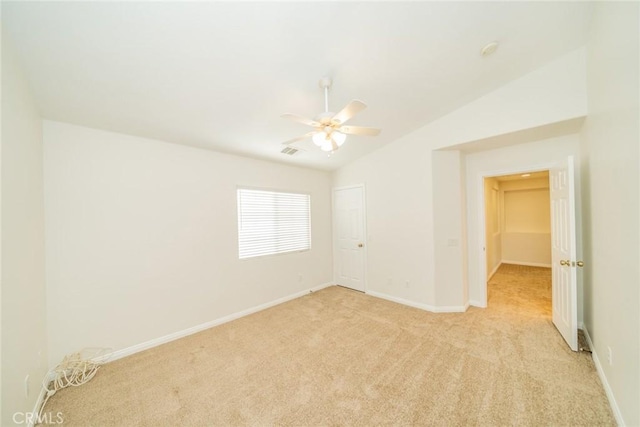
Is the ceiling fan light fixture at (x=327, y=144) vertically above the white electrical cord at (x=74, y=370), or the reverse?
the ceiling fan light fixture at (x=327, y=144)

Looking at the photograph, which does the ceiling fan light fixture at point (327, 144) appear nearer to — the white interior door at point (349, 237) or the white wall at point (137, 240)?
the white wall at point (137, 240)

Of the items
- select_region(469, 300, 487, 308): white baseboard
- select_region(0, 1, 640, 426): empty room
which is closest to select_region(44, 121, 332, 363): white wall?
select_region(0, 1, 640, 426): empty room

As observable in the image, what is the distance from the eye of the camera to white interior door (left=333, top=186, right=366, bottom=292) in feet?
15.4

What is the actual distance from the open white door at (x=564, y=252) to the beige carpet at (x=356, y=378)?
0.23m

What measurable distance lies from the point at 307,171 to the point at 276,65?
283 centimetres

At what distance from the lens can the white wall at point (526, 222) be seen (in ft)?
20.6

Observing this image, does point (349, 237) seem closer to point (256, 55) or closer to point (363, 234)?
point (363, 234)

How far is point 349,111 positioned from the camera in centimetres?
184

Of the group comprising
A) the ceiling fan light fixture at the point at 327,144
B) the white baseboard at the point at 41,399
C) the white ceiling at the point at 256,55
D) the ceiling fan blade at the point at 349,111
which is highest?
the white ceiling at the point at 256,55

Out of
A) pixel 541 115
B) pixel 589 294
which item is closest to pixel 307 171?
pixel 541 115

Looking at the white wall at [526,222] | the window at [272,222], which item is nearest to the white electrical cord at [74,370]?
the window at [272,222]

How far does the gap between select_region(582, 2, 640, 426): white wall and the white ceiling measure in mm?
531

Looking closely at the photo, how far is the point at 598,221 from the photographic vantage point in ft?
7.02

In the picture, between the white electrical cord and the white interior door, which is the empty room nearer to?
the white electrical cord
